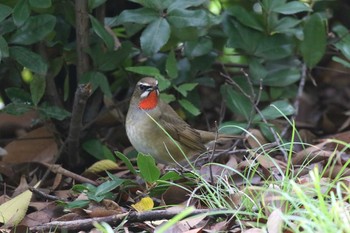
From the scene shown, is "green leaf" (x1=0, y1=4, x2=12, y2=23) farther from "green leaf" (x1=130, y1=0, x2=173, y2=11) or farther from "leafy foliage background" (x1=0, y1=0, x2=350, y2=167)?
"green leaf" (x1=130, y1=0, x2=173, y2=11)

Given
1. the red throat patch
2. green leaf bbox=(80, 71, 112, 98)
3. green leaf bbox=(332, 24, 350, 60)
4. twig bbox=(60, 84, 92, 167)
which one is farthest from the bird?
green leaf bbox=(332, 24, 350, 60)

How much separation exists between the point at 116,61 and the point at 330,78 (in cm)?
335

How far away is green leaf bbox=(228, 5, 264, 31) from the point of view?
5.67m

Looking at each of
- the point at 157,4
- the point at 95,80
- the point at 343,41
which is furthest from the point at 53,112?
the point at 343,41

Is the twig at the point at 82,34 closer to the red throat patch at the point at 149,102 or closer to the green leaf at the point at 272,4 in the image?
the red throat patch at the point at 149,102

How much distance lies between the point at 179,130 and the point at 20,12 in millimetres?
1469

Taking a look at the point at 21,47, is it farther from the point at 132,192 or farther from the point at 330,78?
the point at 330,78

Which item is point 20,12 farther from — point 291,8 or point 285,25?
point 285,25

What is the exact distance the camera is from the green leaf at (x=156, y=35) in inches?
201

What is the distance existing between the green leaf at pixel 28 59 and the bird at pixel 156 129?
71 cm

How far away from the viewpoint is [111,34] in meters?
5.35

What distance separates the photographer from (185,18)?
16.8ft

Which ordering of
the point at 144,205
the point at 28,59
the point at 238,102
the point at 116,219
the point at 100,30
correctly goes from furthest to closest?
the point at 238,102, the point at 28,59, the point at 100,30, the point at 144,205, the point at 116,219

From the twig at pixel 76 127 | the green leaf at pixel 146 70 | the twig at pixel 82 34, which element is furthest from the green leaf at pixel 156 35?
the twig at pixel 76 127
